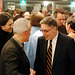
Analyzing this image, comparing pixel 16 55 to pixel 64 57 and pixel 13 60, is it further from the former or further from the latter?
pixel 64 57

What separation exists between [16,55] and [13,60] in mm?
74

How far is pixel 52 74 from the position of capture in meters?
2.48

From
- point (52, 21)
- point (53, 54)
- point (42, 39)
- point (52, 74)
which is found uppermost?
point (52, 21)

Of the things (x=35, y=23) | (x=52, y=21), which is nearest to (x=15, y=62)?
(x=52, y=21)

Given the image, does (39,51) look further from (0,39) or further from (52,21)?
(0,39)

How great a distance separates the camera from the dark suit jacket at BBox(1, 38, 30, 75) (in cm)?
185

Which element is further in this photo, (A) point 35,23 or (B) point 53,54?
(A) point 35,23

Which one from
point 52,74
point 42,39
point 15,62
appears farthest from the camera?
point 42,39

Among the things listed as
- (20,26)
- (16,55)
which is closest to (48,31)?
(20,26)

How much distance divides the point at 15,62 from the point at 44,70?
2.82 feet

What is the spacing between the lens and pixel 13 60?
1.85m

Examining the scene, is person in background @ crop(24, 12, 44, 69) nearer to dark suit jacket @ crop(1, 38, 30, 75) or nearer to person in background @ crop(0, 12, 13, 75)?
Result: person in background @ crop(0, 12, 13, 75)

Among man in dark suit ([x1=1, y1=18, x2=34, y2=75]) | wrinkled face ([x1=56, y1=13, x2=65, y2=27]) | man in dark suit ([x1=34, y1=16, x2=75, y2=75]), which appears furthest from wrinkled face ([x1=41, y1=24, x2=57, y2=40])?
wrinkled face ([x1=56, y1=13, x2=65, y2=27])

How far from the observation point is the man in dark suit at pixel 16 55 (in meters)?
1.86
